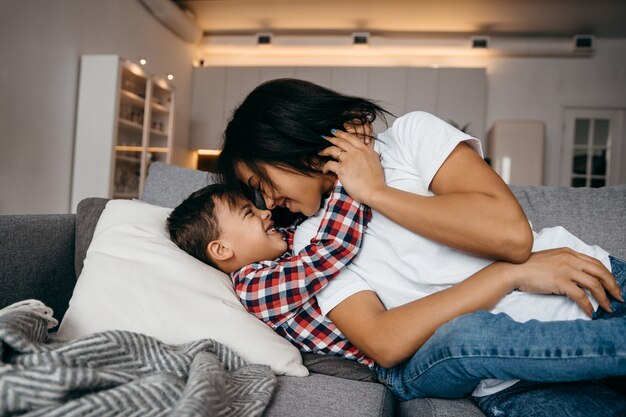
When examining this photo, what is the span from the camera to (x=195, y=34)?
6.16 metres

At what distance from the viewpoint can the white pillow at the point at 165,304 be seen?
1.01m

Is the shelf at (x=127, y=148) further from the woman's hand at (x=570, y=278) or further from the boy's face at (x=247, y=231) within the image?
the woman's hand at (x=570, y=278)

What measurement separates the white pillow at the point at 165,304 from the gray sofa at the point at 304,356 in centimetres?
10

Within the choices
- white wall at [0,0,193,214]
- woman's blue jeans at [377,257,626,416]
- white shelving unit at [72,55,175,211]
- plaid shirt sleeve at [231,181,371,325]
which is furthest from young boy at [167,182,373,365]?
white shelving unit at [72,55,175,211]

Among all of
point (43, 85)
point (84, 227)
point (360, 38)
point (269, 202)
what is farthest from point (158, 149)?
point (269, 202)

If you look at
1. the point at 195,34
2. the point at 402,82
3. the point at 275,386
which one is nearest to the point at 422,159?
the point at 275,386

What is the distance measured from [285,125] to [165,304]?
474mm

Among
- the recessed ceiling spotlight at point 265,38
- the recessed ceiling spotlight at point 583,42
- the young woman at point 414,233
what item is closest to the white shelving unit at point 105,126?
the recessed ceiling spotlight at point 265,38

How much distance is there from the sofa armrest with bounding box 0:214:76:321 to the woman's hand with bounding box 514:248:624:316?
118 centimetres

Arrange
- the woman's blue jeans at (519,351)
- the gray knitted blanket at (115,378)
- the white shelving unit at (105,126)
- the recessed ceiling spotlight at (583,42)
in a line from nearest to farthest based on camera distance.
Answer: the gray knitted blanket at (115,378) < the woman's blue jeans at (519,351) < the white shelving unit at (105,126) < the recessed ceiling spotlight at (583,42)

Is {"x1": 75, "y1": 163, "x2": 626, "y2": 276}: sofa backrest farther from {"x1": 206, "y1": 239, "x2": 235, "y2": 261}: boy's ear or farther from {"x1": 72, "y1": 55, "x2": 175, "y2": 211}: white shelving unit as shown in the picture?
{"x1": 72, "y1": 55, "x2": 175, "y2": 211}: white shelving unit

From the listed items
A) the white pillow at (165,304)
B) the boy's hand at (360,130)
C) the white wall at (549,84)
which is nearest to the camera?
the white pillow at (165,304)

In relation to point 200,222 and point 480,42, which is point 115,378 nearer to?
point 200,222

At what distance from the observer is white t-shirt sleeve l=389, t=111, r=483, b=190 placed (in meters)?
1.00
